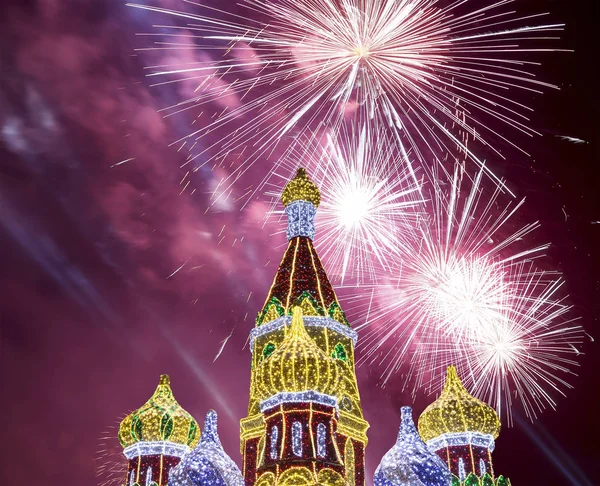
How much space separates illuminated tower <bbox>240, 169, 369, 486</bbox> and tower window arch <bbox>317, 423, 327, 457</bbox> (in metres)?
0.03

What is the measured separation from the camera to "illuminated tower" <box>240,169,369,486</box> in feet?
A: 67.8

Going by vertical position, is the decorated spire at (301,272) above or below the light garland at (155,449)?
above

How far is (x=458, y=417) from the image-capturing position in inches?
1029

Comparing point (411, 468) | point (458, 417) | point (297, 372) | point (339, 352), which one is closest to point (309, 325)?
point (339, 352)

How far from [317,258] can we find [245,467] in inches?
330

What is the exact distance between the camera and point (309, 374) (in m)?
21.4

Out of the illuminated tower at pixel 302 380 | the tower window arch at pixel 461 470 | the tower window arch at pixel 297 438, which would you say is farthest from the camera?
the tower window arch at pixel 461 470

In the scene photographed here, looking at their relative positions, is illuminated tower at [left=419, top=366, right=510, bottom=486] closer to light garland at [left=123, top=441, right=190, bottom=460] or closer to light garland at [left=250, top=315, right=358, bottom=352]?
light garland at [left=250, top=315, right=358, bottom=352]

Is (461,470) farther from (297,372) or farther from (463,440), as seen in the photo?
(297,372)

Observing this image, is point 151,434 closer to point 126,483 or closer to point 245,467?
point 126,483

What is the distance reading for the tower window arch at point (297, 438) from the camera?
20.5 metres

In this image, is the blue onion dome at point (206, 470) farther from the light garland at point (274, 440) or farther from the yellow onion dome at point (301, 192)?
the yellow onion dome at point (301, 192)

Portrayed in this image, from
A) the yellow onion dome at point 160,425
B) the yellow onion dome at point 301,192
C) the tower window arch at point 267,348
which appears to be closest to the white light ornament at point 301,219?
the yellow onion dome at point 301,192

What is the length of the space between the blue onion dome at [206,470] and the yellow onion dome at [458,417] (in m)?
8.15
